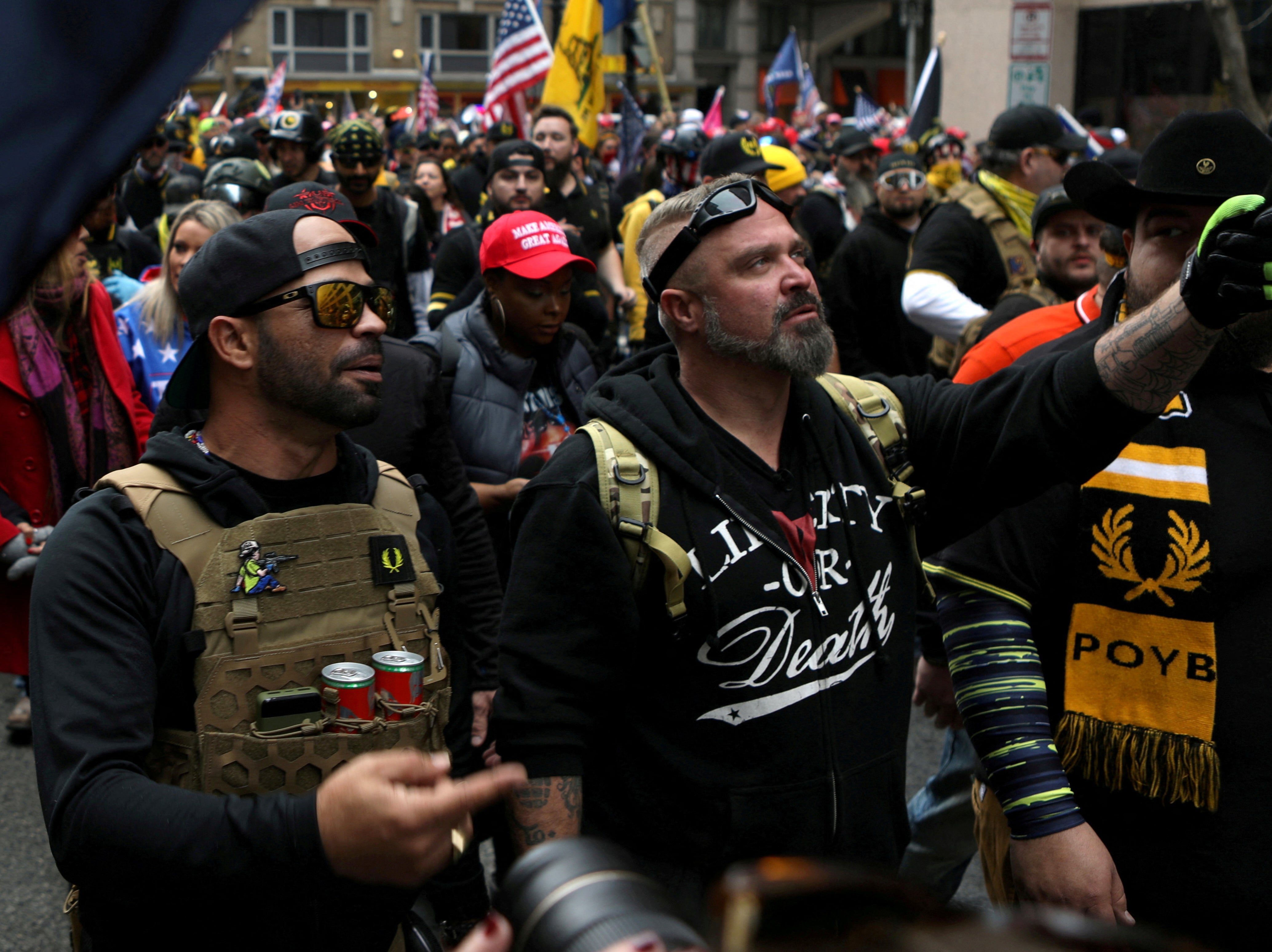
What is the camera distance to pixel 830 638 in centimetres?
237

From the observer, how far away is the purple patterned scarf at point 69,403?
4.23 m

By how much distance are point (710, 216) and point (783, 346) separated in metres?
0.33

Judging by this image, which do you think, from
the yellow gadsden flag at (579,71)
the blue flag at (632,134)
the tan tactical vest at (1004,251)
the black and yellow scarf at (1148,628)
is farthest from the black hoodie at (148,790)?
the blue flag at (632,134)

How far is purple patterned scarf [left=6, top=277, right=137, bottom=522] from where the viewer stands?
423 cm

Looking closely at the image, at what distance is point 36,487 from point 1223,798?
3843mm

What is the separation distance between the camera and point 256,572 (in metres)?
2.16

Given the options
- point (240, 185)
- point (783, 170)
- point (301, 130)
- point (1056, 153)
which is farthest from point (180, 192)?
point (1056, 153)

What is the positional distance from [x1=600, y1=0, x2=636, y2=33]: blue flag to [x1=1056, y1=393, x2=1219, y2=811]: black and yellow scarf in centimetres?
1345

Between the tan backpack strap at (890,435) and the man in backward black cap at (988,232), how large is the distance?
3.06 meters

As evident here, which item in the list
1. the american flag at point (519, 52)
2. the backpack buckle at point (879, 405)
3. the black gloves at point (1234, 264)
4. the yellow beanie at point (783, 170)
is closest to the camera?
the black gloves at point (1234, 264)

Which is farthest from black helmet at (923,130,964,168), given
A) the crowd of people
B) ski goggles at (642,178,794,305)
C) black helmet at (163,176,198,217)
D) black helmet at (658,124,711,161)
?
ski goggles at (642,178,794,305)

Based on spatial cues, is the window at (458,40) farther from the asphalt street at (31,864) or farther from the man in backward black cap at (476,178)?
the asphalt street at (31,864)

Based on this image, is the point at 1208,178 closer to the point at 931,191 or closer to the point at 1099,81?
the point at 931,191

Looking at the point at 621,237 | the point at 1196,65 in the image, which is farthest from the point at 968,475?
the point at 1196,65
